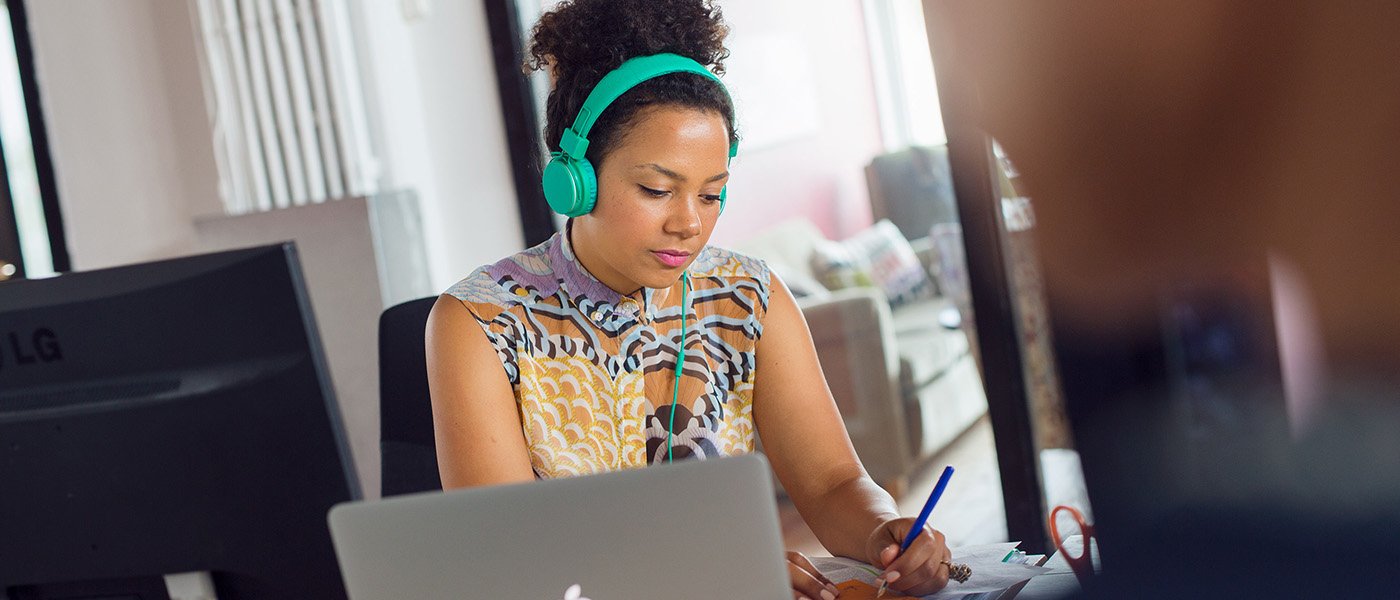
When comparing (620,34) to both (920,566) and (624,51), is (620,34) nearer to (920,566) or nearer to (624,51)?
(624,51)

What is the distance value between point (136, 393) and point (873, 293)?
8.30ft

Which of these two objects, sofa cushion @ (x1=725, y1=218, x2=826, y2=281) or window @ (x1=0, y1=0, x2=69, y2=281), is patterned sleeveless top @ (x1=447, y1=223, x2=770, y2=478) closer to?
sofa cushion @ (x1=725, y1=218, x2=826, y2=281)

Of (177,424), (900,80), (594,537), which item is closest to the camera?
(594,537)

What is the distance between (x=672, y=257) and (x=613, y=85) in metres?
0.20

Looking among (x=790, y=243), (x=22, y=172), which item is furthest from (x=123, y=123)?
(x=790, y=243)

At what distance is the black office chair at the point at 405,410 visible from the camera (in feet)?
4.92

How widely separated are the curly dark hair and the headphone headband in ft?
0.04

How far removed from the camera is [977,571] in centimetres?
107

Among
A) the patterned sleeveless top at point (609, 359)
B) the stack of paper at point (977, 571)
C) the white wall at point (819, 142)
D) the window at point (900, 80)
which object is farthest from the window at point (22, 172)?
the stack of paper at point (977, 571)

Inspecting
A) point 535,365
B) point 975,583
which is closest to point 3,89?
point 535,365

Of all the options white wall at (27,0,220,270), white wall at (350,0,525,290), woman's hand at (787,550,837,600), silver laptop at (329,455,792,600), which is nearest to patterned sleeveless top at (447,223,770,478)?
woman's hand at (787,550,837,600)

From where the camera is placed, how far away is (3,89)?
3648 mm

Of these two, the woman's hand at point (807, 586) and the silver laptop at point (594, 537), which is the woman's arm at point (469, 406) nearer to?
the woman's hand at point (807, 586)

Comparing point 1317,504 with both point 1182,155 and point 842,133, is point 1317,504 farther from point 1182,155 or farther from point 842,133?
point 842,133
